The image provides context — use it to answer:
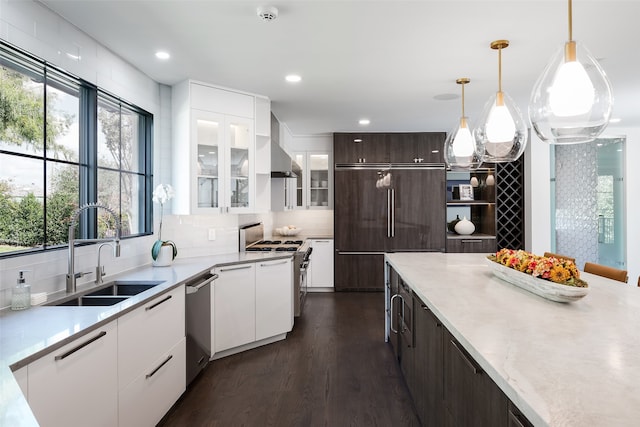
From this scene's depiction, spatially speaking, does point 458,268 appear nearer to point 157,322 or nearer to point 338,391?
point 338,391

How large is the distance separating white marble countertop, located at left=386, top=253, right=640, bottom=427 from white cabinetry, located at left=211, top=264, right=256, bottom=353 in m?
1.64

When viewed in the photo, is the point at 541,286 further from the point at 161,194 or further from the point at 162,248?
the point at 161,194

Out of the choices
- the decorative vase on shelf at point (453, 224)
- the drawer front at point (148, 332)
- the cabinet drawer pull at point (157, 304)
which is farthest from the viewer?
the decorative vase on shelf at point (453, 224)

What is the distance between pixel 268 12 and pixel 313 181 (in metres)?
4.32

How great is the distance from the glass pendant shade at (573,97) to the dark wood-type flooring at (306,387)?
1.90 m

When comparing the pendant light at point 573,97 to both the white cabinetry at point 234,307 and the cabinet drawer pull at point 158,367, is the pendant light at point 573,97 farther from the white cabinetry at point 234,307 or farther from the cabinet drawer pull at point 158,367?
the white cabinetry at point 234,307

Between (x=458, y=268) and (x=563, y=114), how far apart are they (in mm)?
1654

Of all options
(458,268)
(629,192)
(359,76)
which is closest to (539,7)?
(359,76)

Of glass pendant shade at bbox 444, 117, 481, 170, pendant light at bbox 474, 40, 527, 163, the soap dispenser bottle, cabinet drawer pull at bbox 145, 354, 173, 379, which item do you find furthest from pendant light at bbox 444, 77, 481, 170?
the soap dispenser bottle

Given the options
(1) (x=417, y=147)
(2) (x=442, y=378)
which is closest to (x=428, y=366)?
(2) (x=442, y=378)

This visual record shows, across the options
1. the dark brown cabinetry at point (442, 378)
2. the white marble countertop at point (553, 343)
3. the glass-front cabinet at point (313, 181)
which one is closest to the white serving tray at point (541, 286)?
the white marble countertop at point (553, 343)

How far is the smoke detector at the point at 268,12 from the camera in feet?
7.53

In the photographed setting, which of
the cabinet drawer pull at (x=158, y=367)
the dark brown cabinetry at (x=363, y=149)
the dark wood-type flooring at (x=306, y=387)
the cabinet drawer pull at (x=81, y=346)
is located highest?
the dark brown cabinetry at (x=363, y=149)

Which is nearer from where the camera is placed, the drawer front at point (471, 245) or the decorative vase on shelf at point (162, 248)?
the decorative vase on shelf at point (162, 248)
